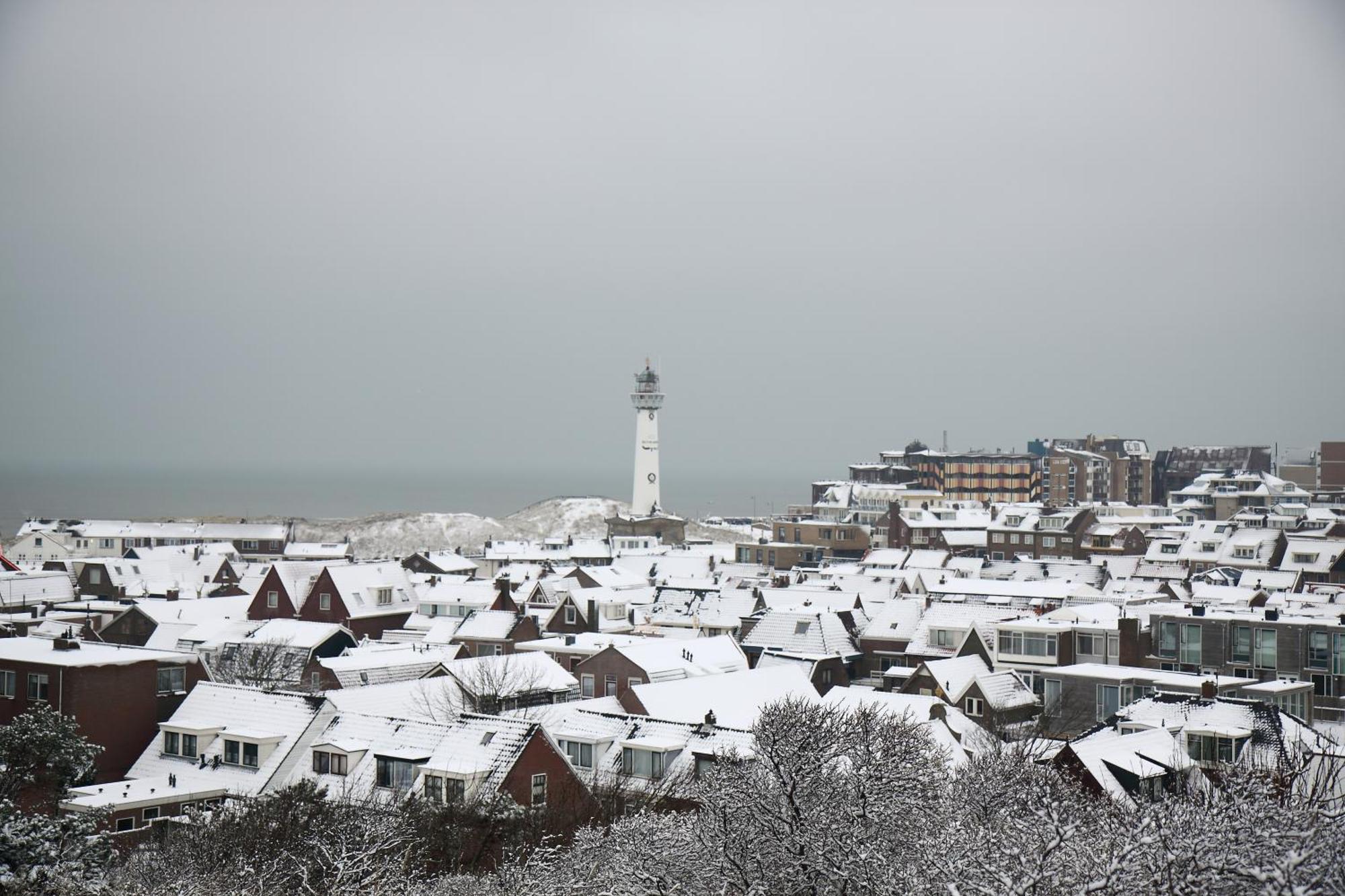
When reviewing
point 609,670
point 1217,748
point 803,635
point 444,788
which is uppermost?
point 1217,748

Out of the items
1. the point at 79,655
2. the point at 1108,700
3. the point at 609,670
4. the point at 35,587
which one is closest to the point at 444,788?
the point at 79,655

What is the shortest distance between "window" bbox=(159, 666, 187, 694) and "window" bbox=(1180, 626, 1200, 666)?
103 feet

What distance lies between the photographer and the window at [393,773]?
25.2 meters

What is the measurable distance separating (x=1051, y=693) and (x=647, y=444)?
255 feet

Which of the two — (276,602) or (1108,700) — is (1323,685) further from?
(276,602)

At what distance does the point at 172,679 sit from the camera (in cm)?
3194

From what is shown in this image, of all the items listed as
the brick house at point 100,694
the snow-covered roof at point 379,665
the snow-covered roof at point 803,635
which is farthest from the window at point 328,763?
the snow-covered roof at point 803,635

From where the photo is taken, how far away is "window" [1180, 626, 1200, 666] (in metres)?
43.3

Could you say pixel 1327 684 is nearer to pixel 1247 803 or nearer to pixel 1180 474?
pixel 1247 803

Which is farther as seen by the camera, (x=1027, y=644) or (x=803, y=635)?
(x=803, y=635)

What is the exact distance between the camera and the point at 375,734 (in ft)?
87.6

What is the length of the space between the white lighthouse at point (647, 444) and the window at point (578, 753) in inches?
3229

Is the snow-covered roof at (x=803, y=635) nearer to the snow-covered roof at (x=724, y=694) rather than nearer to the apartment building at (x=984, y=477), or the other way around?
the snow-covered roof at (x=724, y=694)

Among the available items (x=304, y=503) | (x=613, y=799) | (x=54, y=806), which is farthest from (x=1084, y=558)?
(x=304, y=503)
